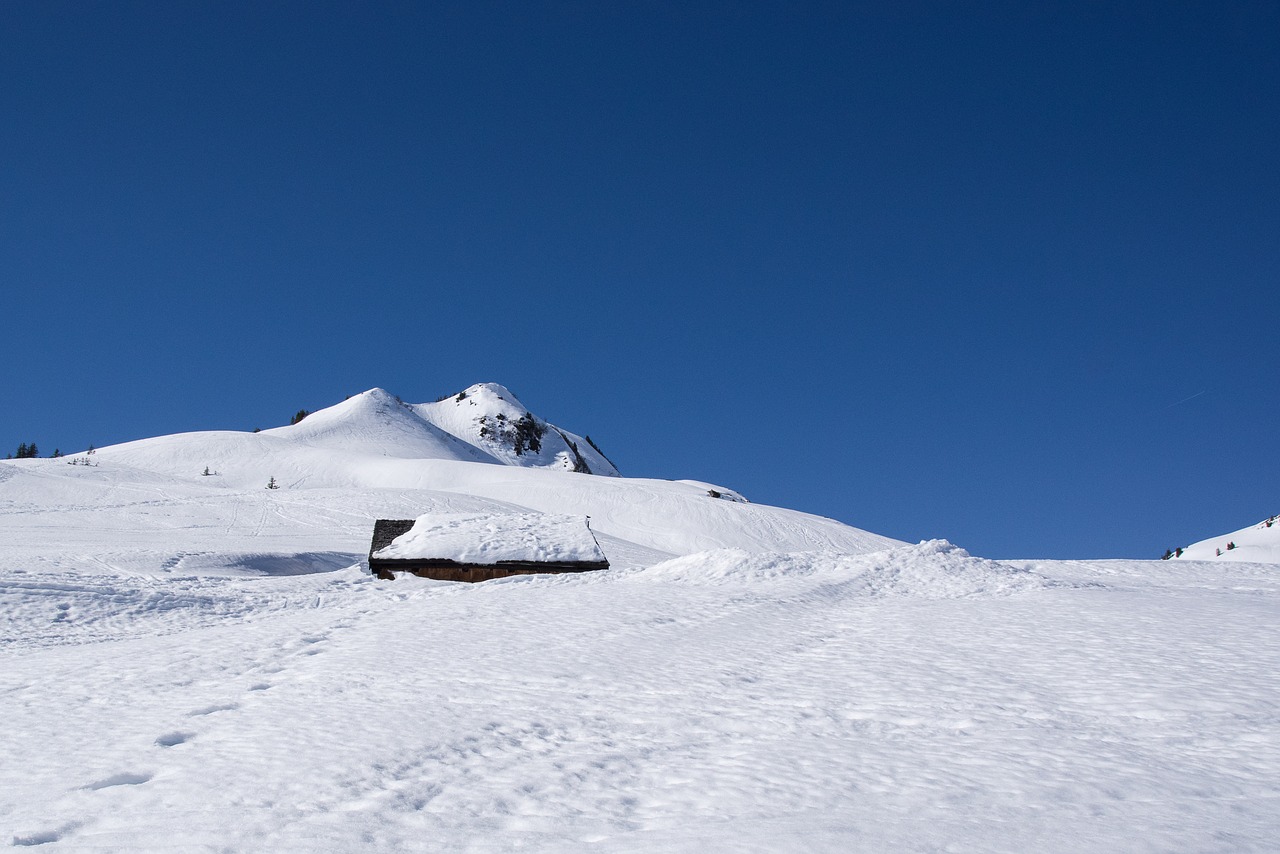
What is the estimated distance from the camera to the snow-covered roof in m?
18.7

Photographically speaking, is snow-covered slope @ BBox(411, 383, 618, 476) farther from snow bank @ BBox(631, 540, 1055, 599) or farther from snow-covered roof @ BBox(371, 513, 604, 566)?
snow bank @ BBox(631, 540, 1055, 599)

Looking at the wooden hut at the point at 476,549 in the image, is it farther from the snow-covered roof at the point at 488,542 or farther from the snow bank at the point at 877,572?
the snow bank at the point at 877,572

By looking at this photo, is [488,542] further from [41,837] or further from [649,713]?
[41,837]

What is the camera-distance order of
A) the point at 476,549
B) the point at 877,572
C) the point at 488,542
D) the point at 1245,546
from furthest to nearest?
the point at 1245,546
the point at 488,542
the point at 476,549
the point at 877,572

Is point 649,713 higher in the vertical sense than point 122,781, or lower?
higher

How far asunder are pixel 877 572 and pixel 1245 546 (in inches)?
2203

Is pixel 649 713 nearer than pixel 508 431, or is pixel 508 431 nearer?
pixel 649 713

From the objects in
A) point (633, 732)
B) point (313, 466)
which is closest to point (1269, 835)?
point (633, 732)

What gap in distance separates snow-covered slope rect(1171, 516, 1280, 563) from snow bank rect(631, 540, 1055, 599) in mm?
39448

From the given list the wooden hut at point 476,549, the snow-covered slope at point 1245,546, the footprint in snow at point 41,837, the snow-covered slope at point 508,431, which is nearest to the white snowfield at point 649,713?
the footprint in snow at point 41,837

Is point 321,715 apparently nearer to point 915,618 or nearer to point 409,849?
point 409,849

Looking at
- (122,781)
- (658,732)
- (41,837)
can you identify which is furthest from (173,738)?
(658,732)

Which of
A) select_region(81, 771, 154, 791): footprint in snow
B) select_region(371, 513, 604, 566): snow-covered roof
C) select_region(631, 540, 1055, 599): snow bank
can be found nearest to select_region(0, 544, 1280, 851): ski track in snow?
select_region(81, 771, 154, 791): footprint in snow

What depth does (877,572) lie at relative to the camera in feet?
48.2
